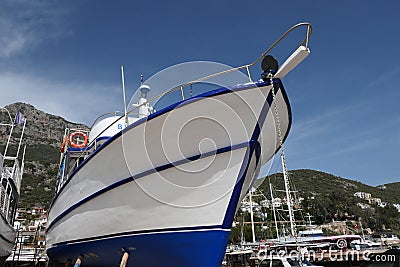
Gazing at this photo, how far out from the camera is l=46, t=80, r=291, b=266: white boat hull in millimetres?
Result: 5660

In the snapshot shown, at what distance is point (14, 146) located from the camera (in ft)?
186

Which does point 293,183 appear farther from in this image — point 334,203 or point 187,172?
point 187,172

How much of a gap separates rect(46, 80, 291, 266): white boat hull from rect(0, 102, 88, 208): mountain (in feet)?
136

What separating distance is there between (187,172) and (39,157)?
249ft

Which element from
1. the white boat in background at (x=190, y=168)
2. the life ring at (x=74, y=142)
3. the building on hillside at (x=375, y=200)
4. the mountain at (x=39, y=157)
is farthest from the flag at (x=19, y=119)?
the building on hillside at (x=375, y=200)

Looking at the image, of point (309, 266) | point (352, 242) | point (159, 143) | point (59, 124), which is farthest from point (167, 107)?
point (59, 124)

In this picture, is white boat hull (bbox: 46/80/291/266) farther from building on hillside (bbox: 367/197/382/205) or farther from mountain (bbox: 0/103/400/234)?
Result: building on hillside (bbox: 367/197/382/205)

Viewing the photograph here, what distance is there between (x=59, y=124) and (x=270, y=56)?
343ft

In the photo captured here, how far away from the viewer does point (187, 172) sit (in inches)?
228

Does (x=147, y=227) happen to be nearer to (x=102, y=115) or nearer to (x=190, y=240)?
(x=190, y=240)

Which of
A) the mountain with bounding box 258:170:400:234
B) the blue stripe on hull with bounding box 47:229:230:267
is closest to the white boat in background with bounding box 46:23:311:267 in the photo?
the blue stripe on hull with bounding box 47:229:230:267

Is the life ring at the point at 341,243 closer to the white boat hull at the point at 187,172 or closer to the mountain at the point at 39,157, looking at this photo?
the white boat hull at the point at 187,172

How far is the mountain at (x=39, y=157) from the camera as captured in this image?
195 ft

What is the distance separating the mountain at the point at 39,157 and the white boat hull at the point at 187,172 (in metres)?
41.5
